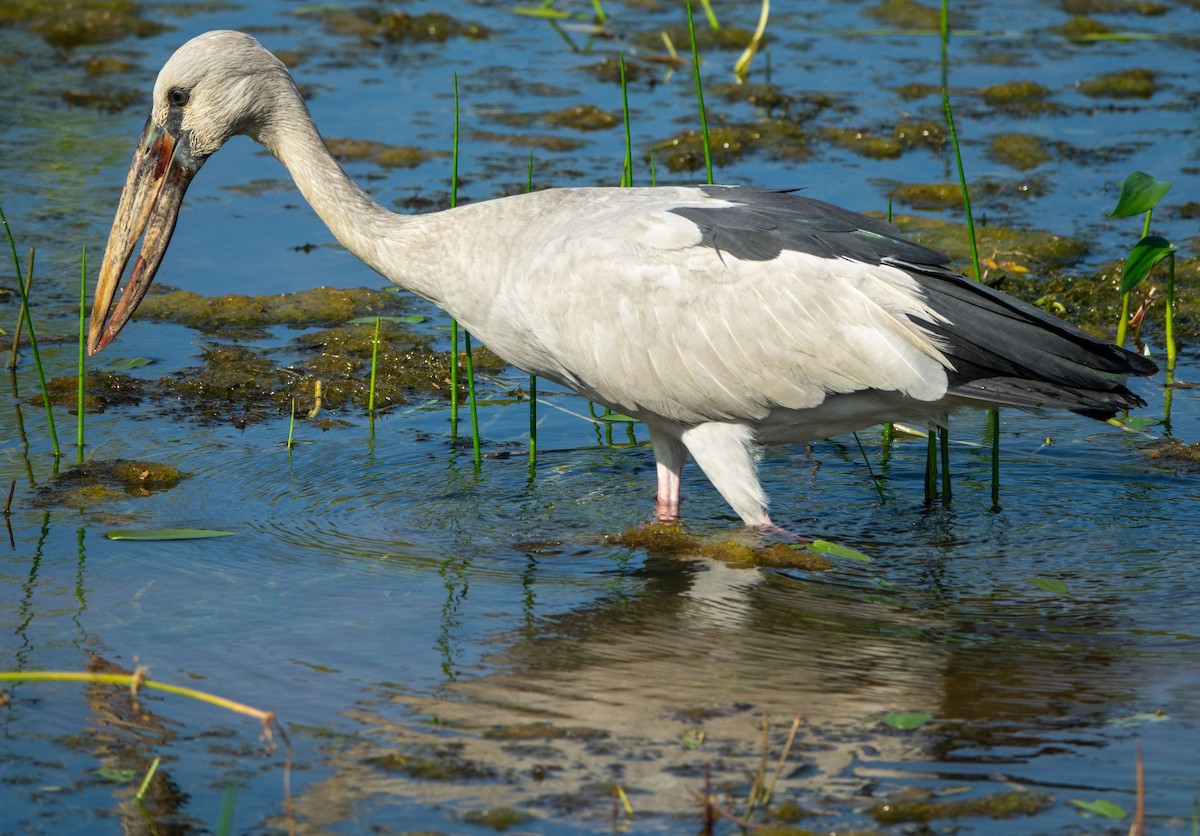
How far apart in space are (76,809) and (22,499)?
2375mm

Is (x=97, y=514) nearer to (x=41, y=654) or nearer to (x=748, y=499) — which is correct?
(x=41, y=654)

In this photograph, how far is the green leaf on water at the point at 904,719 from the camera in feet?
14.2

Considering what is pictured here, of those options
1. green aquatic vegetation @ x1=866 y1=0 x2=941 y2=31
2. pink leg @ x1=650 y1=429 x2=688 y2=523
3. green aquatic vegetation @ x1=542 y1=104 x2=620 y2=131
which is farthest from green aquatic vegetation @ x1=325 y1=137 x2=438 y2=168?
green aquatic vegetation @ x1=866 y1=0 x2=941 y2=31

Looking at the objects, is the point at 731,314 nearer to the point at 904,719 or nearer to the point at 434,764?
the point at 904,719

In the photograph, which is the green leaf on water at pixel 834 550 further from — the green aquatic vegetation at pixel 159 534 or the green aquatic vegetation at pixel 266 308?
the green aquatic vegetation at pixel 266 308

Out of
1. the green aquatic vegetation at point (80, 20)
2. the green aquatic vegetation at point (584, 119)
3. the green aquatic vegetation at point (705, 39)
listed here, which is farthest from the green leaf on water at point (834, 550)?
the green aquatic vegetation at point (80, 20)

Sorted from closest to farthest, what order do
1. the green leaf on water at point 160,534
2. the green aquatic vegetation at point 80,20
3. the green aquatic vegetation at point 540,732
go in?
the green aquatic vegetation at point 540,732
the green leaf on water at point 160,534
the green aquatic vegetation at point 80,20

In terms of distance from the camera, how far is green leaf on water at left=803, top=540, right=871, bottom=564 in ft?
17.8

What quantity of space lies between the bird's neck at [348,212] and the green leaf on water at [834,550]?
5.46ft

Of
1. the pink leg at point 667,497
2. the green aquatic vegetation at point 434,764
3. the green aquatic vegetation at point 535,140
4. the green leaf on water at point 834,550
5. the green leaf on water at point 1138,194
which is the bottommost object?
the green aquatic vegetation at point 434,764

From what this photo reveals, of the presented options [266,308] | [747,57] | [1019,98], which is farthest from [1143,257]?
[747,57]

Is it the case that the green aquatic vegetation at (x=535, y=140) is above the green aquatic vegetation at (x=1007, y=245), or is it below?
above

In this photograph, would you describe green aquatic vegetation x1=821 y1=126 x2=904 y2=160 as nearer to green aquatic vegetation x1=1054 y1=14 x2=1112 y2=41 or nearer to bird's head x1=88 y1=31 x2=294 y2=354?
green aquatic vegetation x1=1054 y1=14 x2=1112 y2=41

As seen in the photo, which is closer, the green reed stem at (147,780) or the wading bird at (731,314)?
the green reed stem at (147,780)
